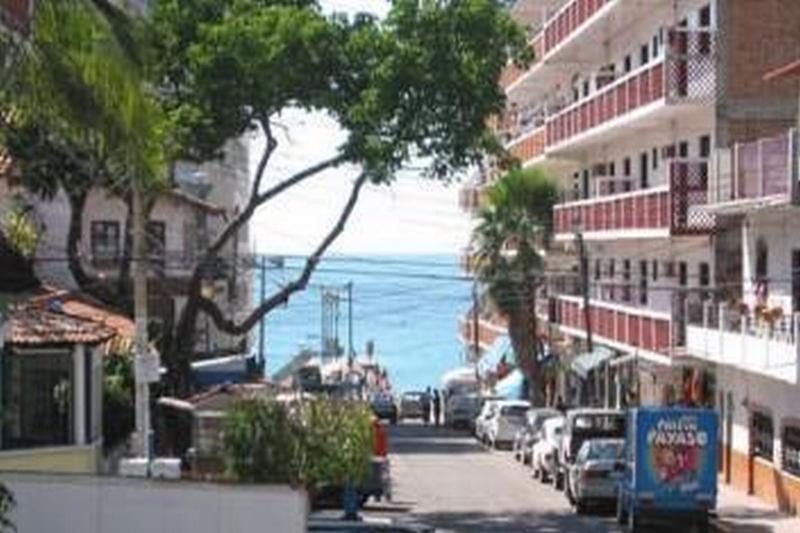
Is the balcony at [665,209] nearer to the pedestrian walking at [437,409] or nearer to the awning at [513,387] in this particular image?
the awning at [513,387]

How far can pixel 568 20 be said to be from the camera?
62.0 m

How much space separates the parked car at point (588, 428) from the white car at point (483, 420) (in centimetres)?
1999

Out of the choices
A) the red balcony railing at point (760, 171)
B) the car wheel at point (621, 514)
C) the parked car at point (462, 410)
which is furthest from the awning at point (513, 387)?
the car wheel at point (621, 514)

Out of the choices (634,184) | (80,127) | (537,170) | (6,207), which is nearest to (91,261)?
(6,207)

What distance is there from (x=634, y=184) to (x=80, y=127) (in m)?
38.3

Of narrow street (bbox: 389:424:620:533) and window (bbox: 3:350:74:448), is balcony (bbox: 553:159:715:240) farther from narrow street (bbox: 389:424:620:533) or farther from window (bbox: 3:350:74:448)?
window (bbox: 3:350:74:448)

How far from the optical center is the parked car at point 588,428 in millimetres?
41625

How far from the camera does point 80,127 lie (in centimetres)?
1731

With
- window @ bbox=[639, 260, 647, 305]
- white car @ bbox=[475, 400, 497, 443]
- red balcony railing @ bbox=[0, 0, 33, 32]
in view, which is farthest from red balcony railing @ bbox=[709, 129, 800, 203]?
white car @ bbox=[475, 400, 497, 443]

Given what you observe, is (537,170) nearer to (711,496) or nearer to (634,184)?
(634,184)

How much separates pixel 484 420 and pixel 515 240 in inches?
277

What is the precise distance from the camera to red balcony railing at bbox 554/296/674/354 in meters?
46.8

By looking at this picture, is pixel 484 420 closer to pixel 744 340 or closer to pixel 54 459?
pixel 744 340

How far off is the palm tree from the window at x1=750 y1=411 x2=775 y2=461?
81.9 ft
